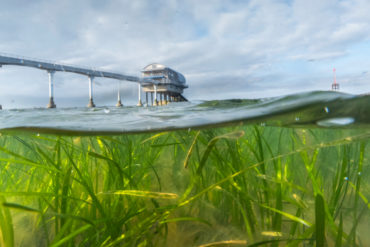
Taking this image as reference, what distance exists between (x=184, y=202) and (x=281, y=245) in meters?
0.71

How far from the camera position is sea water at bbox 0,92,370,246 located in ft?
4.43

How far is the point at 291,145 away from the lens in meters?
1.85

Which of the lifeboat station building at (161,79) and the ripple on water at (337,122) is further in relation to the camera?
the lifeboat station building at (161,79)

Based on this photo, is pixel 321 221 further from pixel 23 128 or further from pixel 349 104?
pixel 23 128

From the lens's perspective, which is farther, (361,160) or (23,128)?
(23,128)

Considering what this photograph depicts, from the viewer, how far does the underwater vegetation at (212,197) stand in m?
1.35

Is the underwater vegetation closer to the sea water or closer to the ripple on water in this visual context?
the sea water

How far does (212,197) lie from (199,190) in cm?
11

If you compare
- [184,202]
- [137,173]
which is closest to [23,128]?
[137,173]

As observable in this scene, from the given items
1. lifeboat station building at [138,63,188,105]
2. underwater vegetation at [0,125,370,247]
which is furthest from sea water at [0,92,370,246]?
lifeboat station building at [138,63,188,105]

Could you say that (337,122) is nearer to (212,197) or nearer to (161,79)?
(212,197)

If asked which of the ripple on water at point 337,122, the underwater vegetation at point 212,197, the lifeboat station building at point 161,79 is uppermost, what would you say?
the lifeboat station building at point 161,79

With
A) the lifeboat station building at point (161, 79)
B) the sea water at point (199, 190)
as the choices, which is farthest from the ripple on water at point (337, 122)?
the lifeboat station building at point (161, 79)

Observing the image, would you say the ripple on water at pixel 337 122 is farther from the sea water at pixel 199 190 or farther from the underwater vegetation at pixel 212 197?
the underwater vegetation at pixel 212 197
